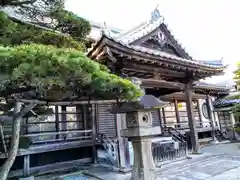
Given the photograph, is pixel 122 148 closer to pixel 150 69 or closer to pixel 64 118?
pixel 150 69

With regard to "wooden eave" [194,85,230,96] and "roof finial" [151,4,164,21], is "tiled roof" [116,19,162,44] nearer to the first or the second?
"roof finial" [151,4,164,21]

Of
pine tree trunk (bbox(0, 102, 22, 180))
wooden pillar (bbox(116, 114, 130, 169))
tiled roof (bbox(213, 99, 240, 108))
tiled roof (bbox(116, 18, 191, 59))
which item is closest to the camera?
pine tree trunk (bbox(0, 102, 22, 180))

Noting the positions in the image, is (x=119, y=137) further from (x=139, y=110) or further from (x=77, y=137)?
(x=77, y=137)

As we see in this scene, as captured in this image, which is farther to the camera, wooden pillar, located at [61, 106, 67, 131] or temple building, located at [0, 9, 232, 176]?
wooden pillar, located at [61, 106, 67, 131]

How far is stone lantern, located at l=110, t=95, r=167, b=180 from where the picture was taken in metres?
4.67

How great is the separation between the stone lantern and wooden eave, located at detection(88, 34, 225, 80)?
164 centimetres

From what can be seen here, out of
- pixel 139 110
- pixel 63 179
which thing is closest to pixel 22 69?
pixel 139 110

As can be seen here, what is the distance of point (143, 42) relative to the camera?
8188 mm

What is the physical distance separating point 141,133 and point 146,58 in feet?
8.63

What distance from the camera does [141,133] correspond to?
15.5 feet

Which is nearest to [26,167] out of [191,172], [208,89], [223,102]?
[191,172]

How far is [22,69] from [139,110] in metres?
2.92

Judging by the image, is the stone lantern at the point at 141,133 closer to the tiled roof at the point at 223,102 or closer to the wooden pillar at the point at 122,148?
the wooden pillar at the point at 122,148

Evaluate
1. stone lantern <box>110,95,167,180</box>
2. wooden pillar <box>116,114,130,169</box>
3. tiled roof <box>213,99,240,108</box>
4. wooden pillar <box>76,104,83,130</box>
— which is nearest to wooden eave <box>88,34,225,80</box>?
stone lantern <box>110,95,167,180</box>
